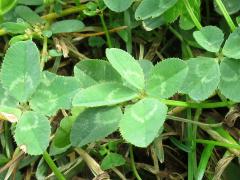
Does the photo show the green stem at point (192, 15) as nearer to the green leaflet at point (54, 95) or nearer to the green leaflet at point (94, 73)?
the green leaflet at point (94, 73)

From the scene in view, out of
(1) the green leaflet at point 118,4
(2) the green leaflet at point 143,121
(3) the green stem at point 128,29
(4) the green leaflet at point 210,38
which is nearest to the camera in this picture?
(2) the green leaflet at point 143,121

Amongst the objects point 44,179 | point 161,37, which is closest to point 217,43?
point 161,37

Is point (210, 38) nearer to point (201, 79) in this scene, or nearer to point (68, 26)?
point (201, 79)

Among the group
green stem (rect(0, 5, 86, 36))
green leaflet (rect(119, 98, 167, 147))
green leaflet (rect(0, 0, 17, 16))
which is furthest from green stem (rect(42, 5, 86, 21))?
green leaflet (rect(119, 98, 167, 147))

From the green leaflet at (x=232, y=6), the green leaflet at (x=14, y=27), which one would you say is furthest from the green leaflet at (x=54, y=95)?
the green leaflet at (x=232, y=6)

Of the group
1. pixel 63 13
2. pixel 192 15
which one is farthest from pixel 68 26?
pixel 192 15

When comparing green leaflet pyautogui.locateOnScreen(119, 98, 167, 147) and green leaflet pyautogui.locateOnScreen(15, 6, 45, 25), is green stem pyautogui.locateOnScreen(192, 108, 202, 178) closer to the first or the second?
green leaflet pyautogui.locateOnScreen(119, 98, 167, 147)
